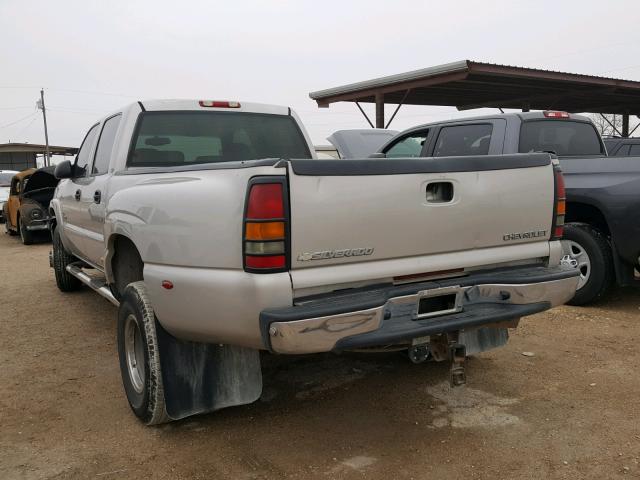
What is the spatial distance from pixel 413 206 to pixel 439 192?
0.22 metres

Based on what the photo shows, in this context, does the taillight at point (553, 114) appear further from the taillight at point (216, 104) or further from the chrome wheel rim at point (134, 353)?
the chrome wheel rim at point (134, 353)

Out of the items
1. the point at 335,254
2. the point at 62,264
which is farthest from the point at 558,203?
the point at 62,264

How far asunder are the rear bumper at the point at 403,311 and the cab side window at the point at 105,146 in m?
2.79

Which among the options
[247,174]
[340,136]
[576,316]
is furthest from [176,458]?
[340,136]

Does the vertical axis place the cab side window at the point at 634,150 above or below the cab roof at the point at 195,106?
below

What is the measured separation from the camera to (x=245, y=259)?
2.59 m

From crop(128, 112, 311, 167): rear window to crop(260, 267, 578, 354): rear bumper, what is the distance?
2318 millimetres

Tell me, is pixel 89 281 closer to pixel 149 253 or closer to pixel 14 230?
pixel 149 253

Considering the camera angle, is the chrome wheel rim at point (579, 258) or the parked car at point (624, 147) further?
the parked car at point (624, 147)

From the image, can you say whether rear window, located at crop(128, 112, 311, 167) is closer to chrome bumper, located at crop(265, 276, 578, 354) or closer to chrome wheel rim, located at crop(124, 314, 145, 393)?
chrome wheel rim, located at crop(124, 314, 145, 393)

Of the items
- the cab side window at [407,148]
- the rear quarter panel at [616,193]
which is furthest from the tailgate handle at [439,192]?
the cab side window at [407,148]

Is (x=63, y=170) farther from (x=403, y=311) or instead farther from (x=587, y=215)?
(x=587, y=215)

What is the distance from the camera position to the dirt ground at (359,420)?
2945 mm

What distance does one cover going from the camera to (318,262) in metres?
2.66
